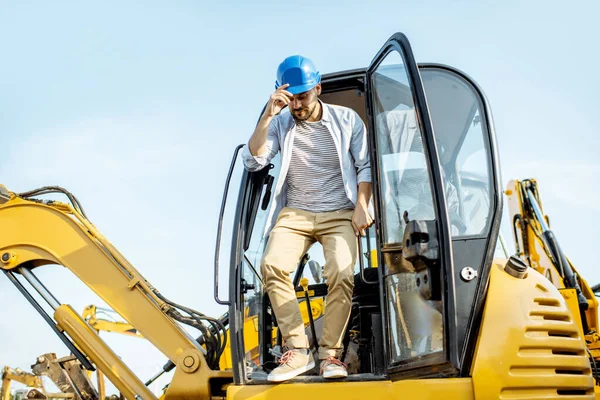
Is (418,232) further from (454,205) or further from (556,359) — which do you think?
(556,359)

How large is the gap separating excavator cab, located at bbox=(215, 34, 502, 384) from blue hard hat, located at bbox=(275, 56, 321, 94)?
334 mm

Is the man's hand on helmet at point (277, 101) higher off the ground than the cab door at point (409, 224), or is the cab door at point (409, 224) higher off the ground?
the man's hand on helmet at point (277, 101)

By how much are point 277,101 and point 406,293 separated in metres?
1.28

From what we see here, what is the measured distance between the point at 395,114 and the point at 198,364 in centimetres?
209

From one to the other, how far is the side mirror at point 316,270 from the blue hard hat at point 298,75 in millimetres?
1372

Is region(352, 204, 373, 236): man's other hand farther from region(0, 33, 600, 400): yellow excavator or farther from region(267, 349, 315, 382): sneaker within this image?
region(267, 349, 315, 382): sneaker

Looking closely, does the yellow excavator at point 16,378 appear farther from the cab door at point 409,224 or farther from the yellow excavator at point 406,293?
the cab door at point 409,224

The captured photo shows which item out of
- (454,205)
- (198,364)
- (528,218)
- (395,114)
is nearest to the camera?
(454,205)

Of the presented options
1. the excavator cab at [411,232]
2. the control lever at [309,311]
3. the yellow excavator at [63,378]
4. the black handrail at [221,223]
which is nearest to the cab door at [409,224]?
the excavator cab at [411,232]

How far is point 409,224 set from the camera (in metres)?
3.40

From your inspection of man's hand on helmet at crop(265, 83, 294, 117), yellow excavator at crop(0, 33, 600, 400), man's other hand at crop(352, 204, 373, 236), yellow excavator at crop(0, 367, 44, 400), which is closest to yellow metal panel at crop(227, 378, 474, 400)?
yellow excavator at crop(0, 33, 600, 400)

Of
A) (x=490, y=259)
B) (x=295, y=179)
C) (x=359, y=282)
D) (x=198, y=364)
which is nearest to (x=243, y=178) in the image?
(x=295, y=179)

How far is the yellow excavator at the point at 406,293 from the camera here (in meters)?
3.25

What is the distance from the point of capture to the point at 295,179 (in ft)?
13.7
